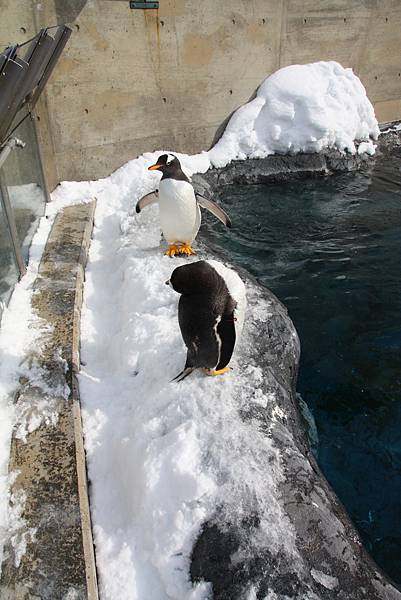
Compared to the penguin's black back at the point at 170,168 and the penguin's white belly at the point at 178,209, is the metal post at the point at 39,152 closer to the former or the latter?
the penguin's black back at the point at 170,168

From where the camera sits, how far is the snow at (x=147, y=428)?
1931 mm

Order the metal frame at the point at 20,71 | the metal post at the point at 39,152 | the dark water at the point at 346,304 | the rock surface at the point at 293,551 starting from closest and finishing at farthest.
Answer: the rock surface at the point at 293,551 < the metal frame at the point at 20,71 < the dark water at the point at 346,304 < the metal post at the point at 39,152

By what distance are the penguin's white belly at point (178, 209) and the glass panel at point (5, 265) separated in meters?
1.29

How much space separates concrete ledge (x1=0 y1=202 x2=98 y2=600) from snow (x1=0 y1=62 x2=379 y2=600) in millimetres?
51

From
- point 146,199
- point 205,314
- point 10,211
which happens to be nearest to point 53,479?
point 205,314

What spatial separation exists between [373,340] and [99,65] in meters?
4.88

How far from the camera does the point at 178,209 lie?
13.1 feet

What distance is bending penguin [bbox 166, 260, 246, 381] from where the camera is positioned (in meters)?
2.51

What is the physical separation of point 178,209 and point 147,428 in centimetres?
213

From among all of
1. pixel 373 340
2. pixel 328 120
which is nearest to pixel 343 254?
pixel 373 340

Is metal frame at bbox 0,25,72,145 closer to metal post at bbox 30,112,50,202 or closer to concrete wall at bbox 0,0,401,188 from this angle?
metal post at bbox 30,112,50,202

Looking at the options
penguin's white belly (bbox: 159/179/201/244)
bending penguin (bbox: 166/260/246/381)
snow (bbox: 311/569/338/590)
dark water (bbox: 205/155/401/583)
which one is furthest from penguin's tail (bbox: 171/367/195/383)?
penguin's white belly (bbox: 159/179/201/244)

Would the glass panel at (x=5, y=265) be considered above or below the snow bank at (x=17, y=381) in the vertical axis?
above

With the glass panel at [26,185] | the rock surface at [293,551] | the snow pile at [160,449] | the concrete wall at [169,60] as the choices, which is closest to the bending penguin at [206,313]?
the snow pile at [160,449]
